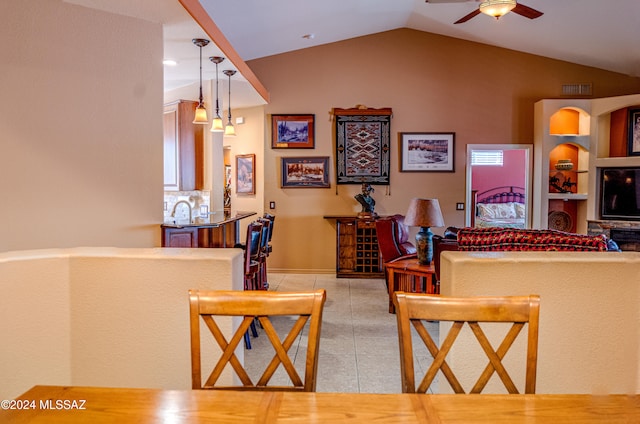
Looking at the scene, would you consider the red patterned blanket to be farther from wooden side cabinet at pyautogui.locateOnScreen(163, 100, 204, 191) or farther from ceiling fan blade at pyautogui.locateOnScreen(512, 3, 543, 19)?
wooden side cabinet at pyautogui.locateOnScreen(163, 100, 204, 191)

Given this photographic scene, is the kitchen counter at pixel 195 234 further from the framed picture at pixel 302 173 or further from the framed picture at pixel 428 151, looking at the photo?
the framed picture at pixel 428 151

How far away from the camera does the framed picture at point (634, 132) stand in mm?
6156

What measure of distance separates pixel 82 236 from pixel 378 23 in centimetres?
486

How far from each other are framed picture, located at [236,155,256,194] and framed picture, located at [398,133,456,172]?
2.28 metres

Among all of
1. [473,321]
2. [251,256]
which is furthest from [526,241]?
[251,256]

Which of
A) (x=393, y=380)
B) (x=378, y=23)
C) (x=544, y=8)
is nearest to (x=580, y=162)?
(x=544, y=8)

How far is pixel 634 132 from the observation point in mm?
6188

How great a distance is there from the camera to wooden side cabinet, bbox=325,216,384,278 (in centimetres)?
645

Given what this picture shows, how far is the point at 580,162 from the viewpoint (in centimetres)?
670

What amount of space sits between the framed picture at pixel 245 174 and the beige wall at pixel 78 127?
128 inches

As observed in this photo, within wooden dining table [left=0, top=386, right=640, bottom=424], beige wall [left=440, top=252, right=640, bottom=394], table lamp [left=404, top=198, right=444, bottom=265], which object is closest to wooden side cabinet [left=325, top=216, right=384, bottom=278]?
table lamp [left=404, top=198, right=444, bottom=265]

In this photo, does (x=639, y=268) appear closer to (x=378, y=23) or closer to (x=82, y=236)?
(x=82, y=236)

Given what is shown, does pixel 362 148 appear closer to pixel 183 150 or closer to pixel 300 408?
pixel 183 150

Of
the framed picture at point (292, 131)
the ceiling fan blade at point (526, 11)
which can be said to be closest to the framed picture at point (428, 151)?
the framed picture at point (292, 131)
